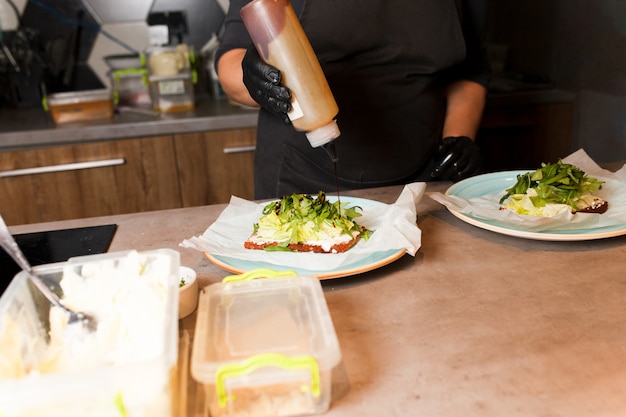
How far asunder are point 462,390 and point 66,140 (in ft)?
6.39

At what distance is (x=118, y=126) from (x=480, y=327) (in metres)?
1.77

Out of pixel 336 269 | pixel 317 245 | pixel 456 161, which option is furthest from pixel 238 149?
pixel 336 269

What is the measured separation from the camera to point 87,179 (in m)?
2.20

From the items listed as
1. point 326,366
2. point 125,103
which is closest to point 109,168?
point 125,103

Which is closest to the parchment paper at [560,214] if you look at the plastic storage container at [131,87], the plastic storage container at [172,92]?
the plastic storage container at [172,92]

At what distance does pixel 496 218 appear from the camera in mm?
1084

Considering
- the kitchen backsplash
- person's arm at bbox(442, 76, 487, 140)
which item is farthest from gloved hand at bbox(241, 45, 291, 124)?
the kitchen backsplash

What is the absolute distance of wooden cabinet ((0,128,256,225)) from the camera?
2.16 metres

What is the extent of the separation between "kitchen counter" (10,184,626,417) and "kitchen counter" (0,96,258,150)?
1.17 meters

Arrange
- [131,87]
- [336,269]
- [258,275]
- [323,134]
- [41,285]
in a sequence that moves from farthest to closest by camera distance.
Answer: [131,87], [323,134], [336,269], [258,275], [41,285]

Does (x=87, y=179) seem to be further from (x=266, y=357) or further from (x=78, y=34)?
(x=266, y=357)

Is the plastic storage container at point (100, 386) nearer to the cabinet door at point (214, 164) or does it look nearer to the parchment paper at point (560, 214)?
the parchment paper at point (560, 214)

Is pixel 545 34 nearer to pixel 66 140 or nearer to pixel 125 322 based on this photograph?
pixel 66 140

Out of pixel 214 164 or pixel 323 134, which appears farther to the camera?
pixel 214 164
